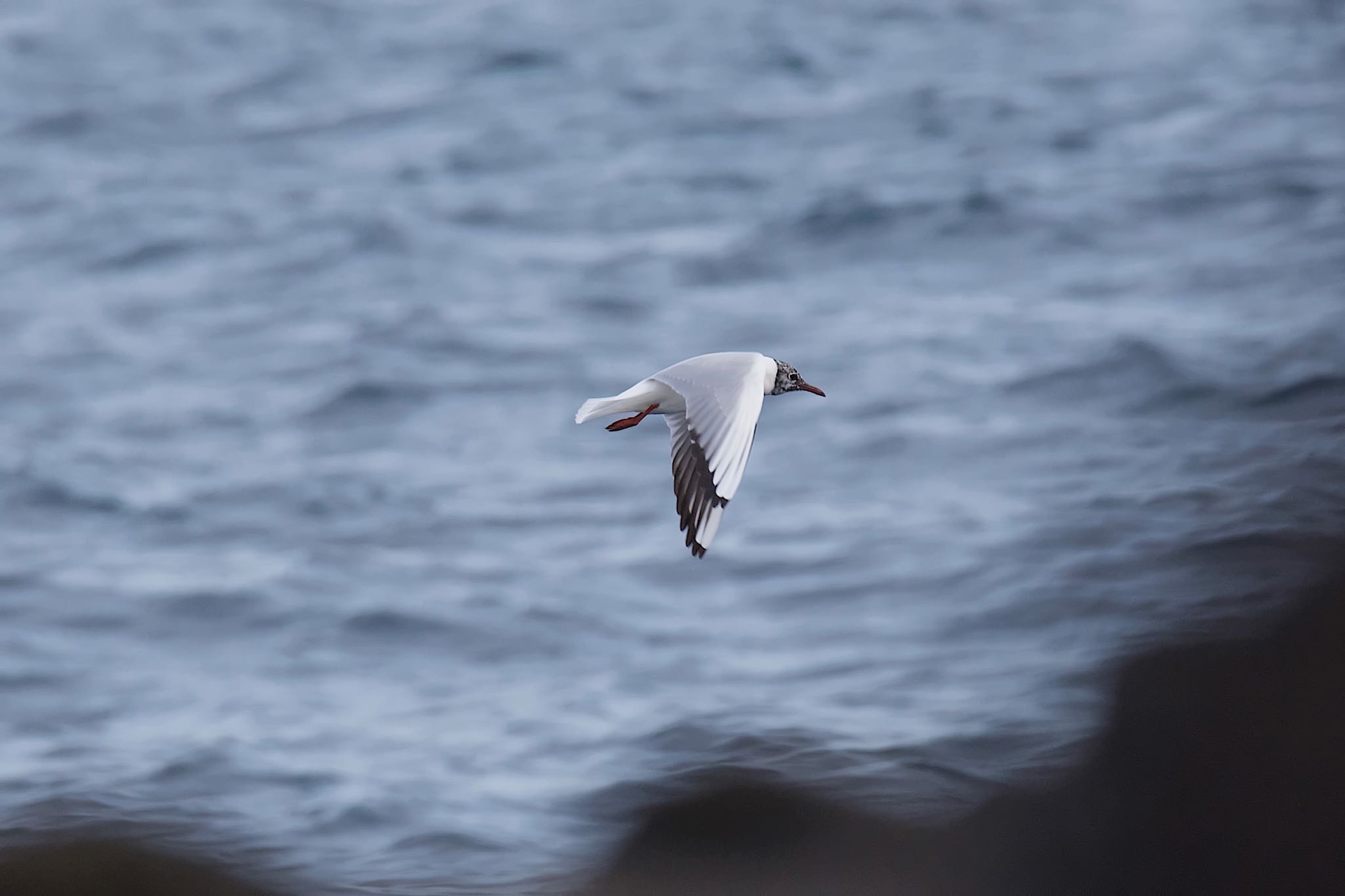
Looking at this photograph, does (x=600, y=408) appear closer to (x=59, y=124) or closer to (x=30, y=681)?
(x=30, y=681)

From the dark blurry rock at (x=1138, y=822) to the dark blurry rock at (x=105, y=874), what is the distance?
2464mm

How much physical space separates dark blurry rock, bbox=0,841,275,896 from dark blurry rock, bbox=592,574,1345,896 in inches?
97.0

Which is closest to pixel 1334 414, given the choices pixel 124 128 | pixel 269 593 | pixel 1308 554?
pixel 1308 554

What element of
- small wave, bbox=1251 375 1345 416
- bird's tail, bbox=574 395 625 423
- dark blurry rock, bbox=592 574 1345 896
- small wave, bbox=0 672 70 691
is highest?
small wave, bbox=1251 375 1345 416

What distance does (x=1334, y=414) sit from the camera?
14.4 m

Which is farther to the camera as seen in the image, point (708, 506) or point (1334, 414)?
point (1334, 414)

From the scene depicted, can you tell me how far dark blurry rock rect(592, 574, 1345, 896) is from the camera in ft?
27.1

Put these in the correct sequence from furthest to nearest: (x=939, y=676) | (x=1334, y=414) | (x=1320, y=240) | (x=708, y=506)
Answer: (x=1320, y=240) < (x=1334, y=414) < (x=939, y=676) < (x=708, y=506)

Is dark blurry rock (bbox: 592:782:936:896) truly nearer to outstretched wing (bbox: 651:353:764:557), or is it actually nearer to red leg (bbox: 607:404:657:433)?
red leg (bbox: 607:404:657:433)

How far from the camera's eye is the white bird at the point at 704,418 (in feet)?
19.4

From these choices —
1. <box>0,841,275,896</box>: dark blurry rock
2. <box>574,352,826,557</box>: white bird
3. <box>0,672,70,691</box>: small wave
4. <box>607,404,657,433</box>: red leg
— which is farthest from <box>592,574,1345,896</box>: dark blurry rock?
<box>0,672,70,691</box>: small wave

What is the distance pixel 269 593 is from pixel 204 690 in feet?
5.19

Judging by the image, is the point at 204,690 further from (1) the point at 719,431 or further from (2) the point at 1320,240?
(2) the point at 1320,240

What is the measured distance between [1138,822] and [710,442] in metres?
4.23
